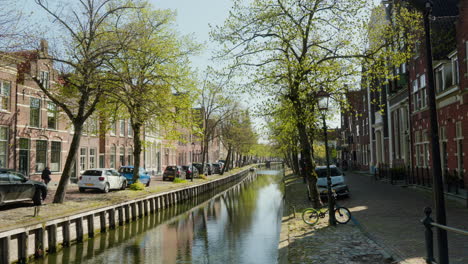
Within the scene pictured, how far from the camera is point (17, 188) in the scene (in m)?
15.7

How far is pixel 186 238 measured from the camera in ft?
56.0

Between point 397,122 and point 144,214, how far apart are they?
2370 centimetres

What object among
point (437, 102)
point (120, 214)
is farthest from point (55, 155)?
point (437, 102)

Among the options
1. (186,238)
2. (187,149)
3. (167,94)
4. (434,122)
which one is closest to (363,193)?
(186,238)

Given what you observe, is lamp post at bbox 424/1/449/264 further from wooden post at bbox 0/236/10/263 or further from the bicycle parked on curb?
wooden post at bbox 0/236/10/263

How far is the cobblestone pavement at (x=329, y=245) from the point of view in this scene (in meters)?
9.33

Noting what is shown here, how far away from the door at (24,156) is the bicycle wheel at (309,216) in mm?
20377

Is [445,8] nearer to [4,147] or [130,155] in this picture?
[4,147]

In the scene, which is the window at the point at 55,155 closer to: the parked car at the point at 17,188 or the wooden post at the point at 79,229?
the parked car at the point at 17,188

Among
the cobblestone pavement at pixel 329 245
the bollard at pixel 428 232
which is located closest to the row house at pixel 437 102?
the cobblestone pavement at pixel 329 245

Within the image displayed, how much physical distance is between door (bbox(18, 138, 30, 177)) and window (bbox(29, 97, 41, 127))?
1.52 m

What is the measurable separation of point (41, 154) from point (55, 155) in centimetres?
166

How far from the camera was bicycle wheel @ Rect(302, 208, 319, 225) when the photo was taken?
47.8ft

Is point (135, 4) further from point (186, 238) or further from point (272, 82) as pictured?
point (186, 238)
